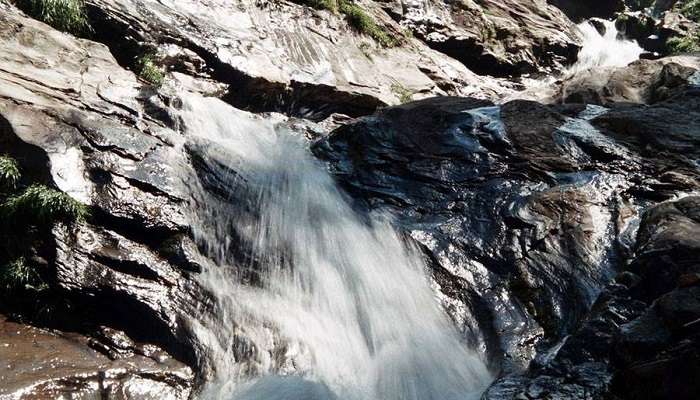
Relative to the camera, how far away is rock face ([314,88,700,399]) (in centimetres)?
566

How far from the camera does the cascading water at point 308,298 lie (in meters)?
6.06

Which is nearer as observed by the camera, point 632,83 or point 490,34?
point 632,83

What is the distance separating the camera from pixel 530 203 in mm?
8250

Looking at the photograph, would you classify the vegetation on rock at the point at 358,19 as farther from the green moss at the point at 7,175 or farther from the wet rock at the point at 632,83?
the green moss at the point at 7,175

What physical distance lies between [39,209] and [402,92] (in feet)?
A: 31.8

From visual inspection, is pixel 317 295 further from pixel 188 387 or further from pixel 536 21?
pixel 536 21

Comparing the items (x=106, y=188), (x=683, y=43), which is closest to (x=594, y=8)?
(x=683, y=43)

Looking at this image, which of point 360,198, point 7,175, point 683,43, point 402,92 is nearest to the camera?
point 7,175

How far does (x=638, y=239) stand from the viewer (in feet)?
23.2

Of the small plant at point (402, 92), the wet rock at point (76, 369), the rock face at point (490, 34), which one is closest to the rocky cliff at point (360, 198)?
the wet rock at point (76, 369)

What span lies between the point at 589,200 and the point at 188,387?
5.65 m

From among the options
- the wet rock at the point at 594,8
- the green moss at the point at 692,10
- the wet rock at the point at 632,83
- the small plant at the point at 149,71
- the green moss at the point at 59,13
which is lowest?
the small plant at the point at 149,71

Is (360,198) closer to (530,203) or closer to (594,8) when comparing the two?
(530,203)

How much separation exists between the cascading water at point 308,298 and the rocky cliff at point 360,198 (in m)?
0.24
